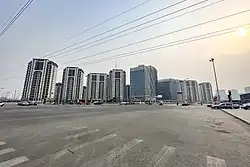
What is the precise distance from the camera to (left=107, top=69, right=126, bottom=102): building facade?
9562 cm

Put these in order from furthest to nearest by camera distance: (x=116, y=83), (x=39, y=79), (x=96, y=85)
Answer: (x=96, y=85) < (x=116, y=83) < (x=39, y=79)

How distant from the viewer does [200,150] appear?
463 cm

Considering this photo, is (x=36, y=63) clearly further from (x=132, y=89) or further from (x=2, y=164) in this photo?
(x=132, y=89)

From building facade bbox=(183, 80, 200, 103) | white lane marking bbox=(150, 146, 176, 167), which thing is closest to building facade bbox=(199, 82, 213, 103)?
building facade bbox=(183, 80, 200, 103)

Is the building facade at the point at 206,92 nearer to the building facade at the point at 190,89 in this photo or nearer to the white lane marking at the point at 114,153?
the building facade at the point at 190,89

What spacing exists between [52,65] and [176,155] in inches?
1950

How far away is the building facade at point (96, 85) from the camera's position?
9638 cm

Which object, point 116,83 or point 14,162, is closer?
point 14,162

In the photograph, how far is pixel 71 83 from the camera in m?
79.8

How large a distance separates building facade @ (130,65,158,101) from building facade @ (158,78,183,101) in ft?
29.9

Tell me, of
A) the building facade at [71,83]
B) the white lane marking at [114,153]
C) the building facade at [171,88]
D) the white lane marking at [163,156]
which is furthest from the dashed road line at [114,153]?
the building facade at [171,88]

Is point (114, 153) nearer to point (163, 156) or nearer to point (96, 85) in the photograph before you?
point (163, 156)

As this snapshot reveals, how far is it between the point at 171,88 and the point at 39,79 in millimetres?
85471

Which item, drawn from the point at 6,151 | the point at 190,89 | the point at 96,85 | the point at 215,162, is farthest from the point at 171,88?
the point at 6,151
